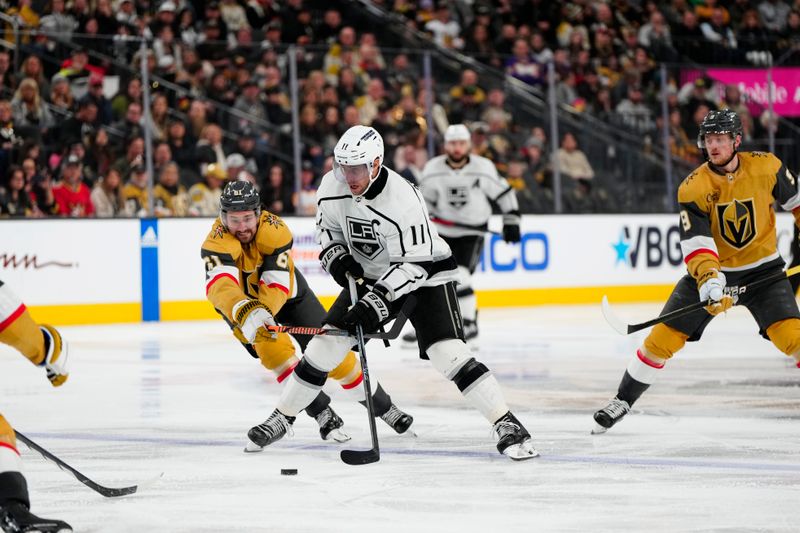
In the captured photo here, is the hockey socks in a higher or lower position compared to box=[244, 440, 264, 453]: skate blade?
higher

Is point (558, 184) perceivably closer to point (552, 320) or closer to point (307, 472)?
point (552, 320)

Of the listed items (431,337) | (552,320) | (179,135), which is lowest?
(552,320)

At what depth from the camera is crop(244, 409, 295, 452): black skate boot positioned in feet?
15.2

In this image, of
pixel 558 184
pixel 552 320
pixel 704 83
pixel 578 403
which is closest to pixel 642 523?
pixel 578 403

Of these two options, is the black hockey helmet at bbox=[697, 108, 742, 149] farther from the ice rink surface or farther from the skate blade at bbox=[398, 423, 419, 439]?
the skate blade at bbox=[398, 423, 419, 439]

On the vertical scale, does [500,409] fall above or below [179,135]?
below

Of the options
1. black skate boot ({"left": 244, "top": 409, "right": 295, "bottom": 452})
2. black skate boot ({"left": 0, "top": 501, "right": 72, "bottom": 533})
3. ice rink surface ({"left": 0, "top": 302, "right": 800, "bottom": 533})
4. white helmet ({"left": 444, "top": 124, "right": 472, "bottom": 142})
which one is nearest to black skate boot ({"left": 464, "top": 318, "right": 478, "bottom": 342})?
ice rink surface ({"left": 0, "top": 302, "right": 800, "bottom": 533})

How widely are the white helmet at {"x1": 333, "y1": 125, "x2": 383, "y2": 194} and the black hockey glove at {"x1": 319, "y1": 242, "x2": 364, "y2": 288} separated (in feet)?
1.03

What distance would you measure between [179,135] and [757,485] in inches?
296

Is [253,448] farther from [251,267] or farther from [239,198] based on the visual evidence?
[239,198]

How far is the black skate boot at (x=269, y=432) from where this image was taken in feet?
15.2

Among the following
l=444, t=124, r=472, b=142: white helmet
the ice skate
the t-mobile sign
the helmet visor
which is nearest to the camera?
the helmet visor

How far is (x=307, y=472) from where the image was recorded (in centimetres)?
425

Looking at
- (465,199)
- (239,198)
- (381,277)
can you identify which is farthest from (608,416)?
(465,199)
